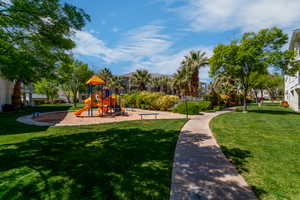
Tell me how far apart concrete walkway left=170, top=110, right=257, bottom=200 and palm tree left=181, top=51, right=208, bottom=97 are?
26424 mm

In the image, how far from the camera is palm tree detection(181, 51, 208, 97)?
2966cm

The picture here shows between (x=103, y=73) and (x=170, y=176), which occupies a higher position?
(x=103, y=73)

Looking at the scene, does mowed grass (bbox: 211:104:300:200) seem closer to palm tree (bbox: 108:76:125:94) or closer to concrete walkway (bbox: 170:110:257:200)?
concrete walkway (bbox: 170:110:257:200)

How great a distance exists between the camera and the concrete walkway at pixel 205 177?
2.98 meters

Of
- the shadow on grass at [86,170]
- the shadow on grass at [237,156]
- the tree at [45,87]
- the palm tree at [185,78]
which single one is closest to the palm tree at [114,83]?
the tree at [45,87]

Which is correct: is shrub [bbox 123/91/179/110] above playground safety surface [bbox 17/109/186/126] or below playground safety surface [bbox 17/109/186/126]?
above

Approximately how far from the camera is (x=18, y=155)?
16.4ft

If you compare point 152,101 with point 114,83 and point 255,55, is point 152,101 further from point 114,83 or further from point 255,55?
point 114,83

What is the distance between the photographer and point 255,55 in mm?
16484

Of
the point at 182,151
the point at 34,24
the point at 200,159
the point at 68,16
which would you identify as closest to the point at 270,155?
the point at 200,159

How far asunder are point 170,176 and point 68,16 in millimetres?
6850

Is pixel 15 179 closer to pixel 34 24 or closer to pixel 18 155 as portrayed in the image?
pixel 18 155

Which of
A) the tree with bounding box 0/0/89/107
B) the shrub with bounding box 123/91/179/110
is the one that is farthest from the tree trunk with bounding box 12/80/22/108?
the tree with bounding box 0/0/89/107

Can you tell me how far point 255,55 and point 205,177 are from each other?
17796 mm
